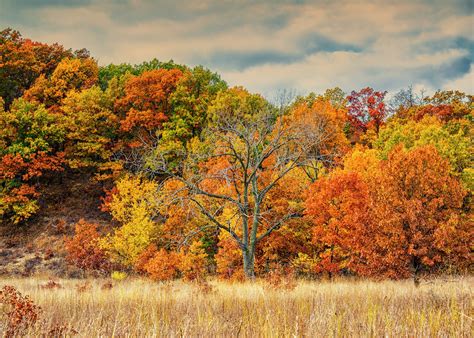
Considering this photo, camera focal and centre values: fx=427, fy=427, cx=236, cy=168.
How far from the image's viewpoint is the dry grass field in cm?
501

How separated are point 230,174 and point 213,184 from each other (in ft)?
11.9

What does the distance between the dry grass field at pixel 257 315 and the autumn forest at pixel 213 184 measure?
244 cm

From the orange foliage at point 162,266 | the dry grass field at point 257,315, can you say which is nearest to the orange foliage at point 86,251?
the orange foliage at point 162,266

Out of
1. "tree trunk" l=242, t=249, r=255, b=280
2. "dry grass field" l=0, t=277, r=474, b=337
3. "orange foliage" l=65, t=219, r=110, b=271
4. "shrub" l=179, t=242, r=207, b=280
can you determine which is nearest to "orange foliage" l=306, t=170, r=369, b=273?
"tree trunk" l=242, t=249, r=255, b=280

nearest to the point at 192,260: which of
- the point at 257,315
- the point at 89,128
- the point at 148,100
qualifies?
the point at 89,128

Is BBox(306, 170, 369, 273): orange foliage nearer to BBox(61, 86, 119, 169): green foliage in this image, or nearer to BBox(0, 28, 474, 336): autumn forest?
BBox(0, 28, 474, 336): autumn forest

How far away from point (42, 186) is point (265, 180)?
25478 millimetres

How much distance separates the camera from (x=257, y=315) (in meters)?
6.70

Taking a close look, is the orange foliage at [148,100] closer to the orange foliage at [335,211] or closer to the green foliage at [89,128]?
the green foliage at [89,128]

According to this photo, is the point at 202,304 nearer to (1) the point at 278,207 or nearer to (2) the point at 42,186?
(1) the point at 278,207

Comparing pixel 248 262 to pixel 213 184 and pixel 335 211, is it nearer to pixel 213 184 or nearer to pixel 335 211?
pixel 335 211

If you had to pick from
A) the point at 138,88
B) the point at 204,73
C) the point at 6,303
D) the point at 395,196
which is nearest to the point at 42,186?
the point at 138,88

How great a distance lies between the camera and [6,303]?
694 cm

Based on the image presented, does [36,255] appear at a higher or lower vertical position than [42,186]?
lower
